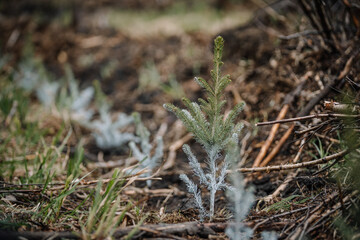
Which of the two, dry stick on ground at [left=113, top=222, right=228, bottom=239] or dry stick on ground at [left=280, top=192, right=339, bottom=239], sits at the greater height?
dry stick on ground at [left=280, top=192, right=339, bottom=239]

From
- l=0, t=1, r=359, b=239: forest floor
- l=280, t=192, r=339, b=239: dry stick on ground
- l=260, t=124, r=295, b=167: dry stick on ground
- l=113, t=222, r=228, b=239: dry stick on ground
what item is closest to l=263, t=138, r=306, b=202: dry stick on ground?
l=0, t=1, r=359, b=239: forest floor

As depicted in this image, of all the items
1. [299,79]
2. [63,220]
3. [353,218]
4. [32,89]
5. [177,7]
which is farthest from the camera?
[177,7]

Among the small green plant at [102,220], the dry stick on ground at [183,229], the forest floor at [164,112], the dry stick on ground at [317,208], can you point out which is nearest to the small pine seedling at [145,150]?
the forest floor at [164,112]

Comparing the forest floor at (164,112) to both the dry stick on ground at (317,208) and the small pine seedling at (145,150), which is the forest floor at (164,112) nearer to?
the dry stick on ground at (317,208)

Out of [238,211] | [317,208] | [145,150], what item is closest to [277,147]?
[317,208]

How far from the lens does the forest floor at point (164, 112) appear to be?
3.83 ft

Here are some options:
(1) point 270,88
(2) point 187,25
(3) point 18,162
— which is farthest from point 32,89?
(1) point 270,88

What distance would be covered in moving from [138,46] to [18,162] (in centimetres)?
256

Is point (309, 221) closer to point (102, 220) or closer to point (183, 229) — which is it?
point (183, 229)

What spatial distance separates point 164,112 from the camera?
9.09 feet

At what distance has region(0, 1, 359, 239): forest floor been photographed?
1.17 metres

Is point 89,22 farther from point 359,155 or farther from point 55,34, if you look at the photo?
point 359,155

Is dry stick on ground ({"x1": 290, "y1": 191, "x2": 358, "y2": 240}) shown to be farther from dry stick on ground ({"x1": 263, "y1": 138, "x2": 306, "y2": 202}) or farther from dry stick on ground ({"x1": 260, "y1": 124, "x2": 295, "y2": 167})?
dry stick on ground ({"x1": 260, "y1": 124, "x2": 295, "y2": 167})

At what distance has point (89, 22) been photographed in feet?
14.9
